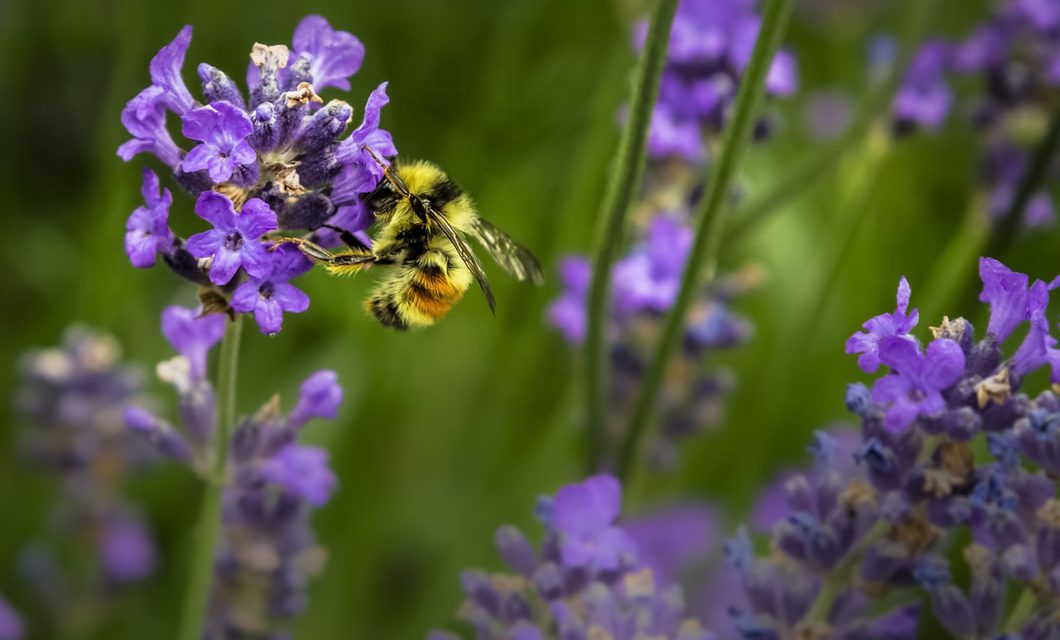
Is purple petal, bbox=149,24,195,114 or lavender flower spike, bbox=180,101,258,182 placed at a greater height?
purple petal, bbox=149,24,195,114

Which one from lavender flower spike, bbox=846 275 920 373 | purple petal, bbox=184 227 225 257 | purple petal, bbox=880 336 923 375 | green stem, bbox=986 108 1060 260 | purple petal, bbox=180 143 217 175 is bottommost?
purple petal, bbox=880 336 923 375

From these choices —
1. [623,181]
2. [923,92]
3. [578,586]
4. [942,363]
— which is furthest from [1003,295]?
[923,92]

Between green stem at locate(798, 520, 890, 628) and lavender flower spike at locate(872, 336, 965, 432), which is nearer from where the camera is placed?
lavender flower spike at locate(872, 336, 965, 432)

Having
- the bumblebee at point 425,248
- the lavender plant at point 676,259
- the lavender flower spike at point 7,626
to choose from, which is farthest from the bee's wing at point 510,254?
the lavender flower spike at point 7,626

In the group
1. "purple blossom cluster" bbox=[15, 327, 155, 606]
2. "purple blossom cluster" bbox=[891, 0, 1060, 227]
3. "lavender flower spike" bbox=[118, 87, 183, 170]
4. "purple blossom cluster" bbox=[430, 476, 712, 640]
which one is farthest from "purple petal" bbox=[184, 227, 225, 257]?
"purple blossom cluster" bbox=[891, 0, 1060, 227]

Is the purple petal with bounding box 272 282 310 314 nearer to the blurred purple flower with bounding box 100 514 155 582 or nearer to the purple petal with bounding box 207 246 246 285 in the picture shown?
the purple petal with bounding box 207 246 246 285

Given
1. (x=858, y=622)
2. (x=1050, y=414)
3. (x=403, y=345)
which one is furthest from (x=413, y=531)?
(x=1050, y=414)

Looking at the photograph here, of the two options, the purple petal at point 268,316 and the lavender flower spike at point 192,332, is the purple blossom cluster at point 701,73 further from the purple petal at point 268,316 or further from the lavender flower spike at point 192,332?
the purple petal at point 268,316

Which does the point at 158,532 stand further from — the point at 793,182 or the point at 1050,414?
the point at 1050,414
